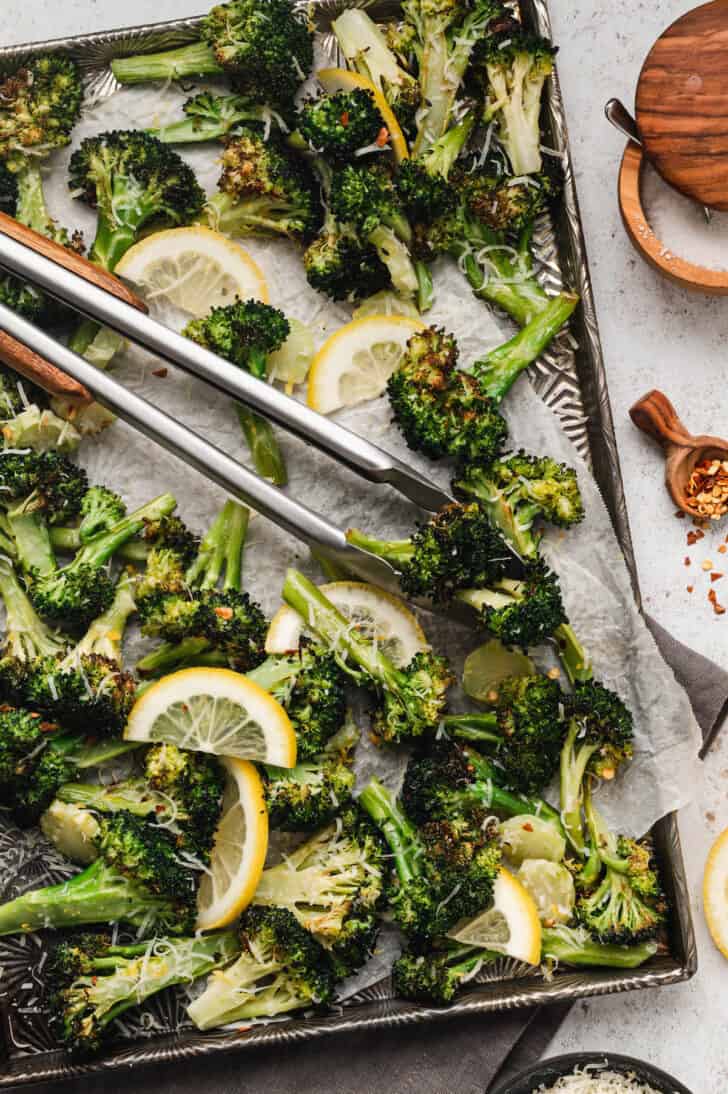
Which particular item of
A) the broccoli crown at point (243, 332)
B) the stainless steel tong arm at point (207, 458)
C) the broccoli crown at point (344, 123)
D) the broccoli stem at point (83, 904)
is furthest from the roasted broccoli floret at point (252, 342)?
the broccoli stem at point (83, 904)

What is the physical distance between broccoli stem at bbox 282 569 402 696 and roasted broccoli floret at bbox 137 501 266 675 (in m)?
0.14

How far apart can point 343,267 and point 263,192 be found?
0.32 m

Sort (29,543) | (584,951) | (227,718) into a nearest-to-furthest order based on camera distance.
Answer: (227,718) → (584,951) → (29,543)

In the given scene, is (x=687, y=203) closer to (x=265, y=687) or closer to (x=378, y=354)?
(x=378, y=354)

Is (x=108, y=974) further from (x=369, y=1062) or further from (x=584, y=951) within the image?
(x=584, y=951)

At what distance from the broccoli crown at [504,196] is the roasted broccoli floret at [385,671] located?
3.92 feet

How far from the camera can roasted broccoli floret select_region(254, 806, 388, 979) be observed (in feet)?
10.8

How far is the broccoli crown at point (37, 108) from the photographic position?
3584mm

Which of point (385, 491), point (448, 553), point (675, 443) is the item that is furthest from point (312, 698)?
point (675, 443)

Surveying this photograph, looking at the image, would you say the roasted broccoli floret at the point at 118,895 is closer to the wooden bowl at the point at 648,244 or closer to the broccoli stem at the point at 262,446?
the broccoli stem at the point at 262,446

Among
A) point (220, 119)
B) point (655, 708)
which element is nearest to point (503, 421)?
point (655, 708)

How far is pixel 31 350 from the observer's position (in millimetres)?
3449

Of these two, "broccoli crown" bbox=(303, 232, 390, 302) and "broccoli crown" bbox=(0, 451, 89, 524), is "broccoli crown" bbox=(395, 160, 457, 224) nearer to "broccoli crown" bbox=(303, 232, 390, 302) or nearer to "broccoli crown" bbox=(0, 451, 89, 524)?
"broccoli crown" bbox=(303, 232, 390, 302)

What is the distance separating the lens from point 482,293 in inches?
142
